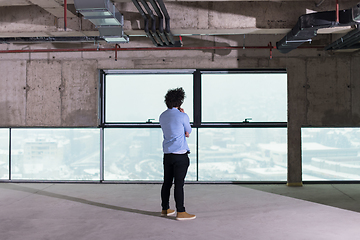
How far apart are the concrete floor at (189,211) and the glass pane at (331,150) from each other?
316 millimetres

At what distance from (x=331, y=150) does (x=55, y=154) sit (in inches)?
212

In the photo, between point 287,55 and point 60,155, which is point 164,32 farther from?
point 60,155

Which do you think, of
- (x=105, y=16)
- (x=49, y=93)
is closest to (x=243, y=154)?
(x=105, y=16)

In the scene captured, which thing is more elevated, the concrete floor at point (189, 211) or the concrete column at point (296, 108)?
the concrete column at point (296, 108)

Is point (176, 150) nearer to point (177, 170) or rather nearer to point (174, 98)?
point (177, 170)

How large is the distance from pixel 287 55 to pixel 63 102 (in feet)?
14.5

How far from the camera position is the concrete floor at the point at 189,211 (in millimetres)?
3395

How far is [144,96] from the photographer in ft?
21.4

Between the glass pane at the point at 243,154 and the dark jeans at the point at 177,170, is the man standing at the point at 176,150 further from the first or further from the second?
the glass pane at the point at 243,154

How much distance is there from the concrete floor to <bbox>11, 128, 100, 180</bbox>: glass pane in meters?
0.48

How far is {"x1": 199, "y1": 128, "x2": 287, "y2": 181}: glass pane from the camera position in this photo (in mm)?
6348

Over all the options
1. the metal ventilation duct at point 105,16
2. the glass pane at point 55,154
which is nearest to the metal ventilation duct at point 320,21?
the metal ventilation duct at point 105,16

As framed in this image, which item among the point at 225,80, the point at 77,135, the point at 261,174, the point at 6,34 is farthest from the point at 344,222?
the point at 6,34

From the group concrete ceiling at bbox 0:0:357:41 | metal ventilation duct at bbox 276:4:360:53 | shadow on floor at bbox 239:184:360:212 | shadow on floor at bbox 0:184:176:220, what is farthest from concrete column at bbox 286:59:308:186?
shadow on floor at bbox 0:184:176:220
